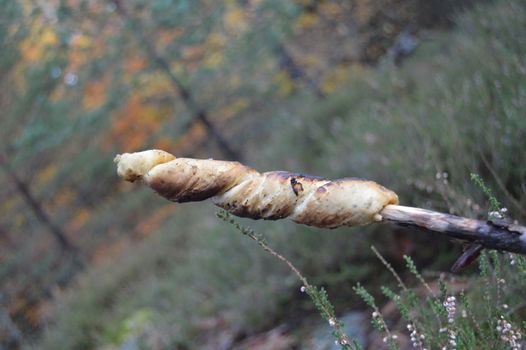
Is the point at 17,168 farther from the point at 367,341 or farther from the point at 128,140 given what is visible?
the point at 367,341

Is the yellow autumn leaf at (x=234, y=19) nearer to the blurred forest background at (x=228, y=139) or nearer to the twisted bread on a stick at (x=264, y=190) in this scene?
the blurred forest background at (x=228, y=139)

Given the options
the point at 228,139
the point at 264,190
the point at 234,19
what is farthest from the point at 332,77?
the point at 264,190

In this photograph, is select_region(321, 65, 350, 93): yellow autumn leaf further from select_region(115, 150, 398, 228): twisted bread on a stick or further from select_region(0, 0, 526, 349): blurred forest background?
select_region(115, 150, 398, 228): twisted bread on a stick

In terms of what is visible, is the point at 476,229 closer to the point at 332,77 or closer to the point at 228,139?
the point at 332,77

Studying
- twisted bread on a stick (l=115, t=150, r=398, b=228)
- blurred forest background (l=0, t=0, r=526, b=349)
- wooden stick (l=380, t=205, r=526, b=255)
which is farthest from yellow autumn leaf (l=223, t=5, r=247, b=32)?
wooden stick (l=380, t=205, r=526, b=255)

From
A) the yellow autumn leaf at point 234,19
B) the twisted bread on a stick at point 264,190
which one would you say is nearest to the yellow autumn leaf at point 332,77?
the yellow autumn leaf at point 234,19
